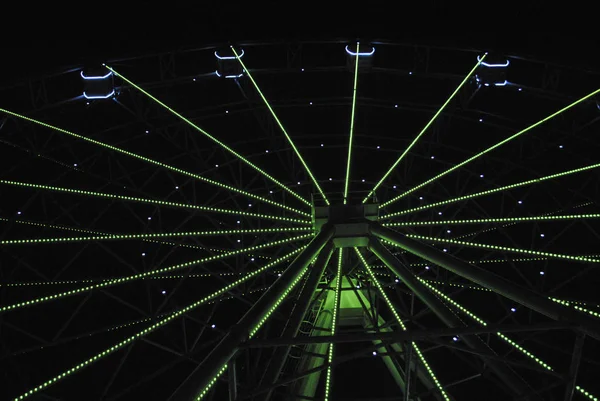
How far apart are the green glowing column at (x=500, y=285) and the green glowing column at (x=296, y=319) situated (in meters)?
1.27

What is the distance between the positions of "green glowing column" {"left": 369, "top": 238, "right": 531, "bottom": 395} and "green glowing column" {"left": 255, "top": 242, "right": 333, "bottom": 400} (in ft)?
3.43

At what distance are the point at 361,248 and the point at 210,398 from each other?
5.99 metres

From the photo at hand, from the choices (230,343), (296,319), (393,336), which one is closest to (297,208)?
(296,319)

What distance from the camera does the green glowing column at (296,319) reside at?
26.5 ft

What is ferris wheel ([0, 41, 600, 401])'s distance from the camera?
37.2 feet

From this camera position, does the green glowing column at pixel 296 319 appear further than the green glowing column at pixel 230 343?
Yes

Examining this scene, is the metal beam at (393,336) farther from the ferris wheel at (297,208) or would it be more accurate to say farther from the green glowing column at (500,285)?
the green glowing column at (500,285)

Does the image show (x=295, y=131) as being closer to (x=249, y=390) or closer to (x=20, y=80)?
(x=20, y=80)

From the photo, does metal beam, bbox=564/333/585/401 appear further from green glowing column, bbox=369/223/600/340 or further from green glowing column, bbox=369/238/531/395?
green glowing column, bbox=369/238/531/395

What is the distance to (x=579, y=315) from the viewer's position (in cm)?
729

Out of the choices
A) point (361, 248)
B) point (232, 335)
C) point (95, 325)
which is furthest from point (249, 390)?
point (95, 325)

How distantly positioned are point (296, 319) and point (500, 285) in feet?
8.95

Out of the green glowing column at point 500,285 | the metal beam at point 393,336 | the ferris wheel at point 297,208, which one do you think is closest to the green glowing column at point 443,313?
the ferris wheel at point 297,208

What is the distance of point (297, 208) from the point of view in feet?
73.7
